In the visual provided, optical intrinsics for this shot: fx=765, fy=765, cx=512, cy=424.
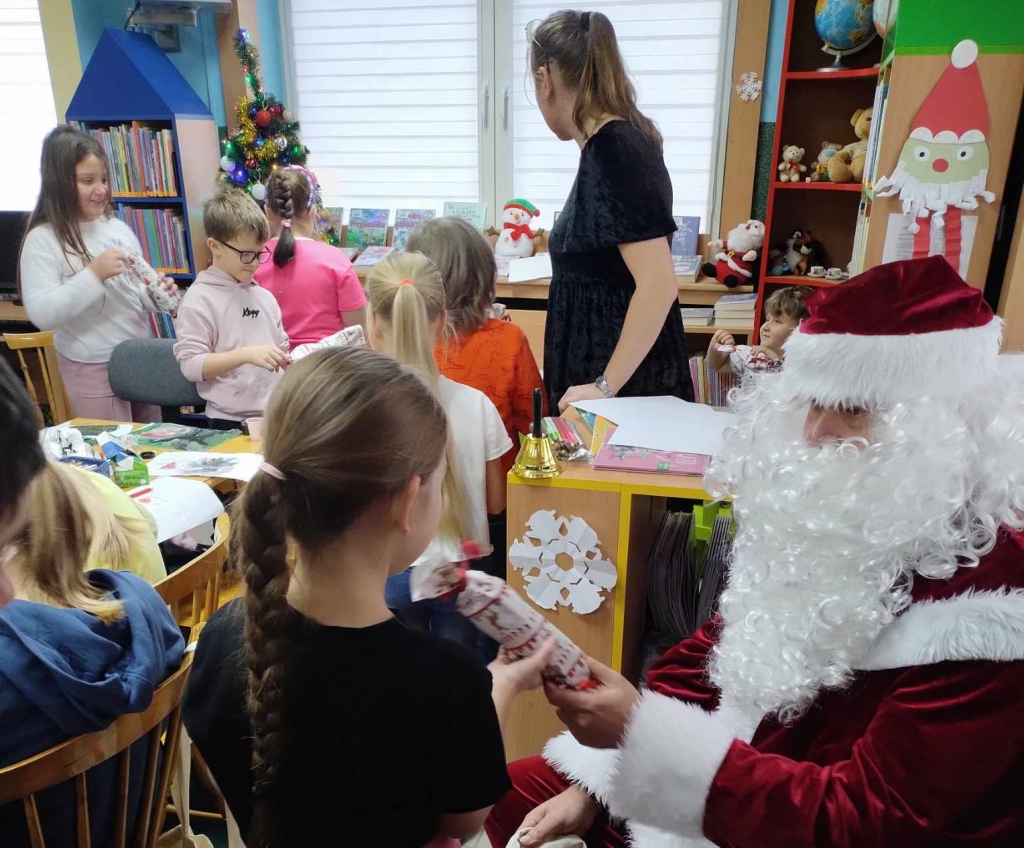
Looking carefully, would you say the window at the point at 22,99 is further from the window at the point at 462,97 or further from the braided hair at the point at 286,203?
the braided hair at the point at 286,203

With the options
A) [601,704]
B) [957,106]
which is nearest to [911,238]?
[957,106]

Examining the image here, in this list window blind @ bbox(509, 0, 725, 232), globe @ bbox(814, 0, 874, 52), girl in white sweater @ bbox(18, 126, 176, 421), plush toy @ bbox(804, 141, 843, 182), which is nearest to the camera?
girl in white sweater @ bbox(18, 126, 176, 421)

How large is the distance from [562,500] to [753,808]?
2.37ft

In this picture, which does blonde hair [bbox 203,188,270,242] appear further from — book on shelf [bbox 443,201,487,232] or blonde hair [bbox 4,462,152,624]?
book on shelf [bbox 443,201,487,232]

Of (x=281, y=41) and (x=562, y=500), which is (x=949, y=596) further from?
(x=281, y=41)

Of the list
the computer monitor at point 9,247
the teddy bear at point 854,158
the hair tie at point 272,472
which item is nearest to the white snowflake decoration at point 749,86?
the teddy bear at point 854,158

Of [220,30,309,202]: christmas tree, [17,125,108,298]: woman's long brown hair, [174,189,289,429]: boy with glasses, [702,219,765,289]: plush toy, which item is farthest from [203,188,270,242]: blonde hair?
[702,219,765,289]: plush toy

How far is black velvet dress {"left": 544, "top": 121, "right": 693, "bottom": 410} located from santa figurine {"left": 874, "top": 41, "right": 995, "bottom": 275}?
1033mm

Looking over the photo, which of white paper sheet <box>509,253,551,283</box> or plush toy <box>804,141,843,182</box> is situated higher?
plush toy <box>804,141,843,182</box>

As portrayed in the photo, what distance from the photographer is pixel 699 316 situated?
3.65 meters

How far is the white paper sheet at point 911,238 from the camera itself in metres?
2.46

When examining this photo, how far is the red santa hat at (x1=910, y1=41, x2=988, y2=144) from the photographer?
234cm

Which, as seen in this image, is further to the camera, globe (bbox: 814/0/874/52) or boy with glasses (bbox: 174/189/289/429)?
globe (bbox: 814/0/874/52)

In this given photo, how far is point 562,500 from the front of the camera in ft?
5.09
